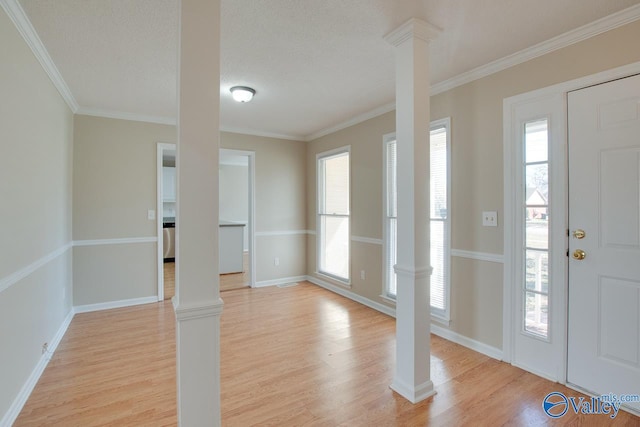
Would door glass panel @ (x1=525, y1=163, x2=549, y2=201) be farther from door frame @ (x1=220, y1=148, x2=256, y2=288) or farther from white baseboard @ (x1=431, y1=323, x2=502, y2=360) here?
door frame @ (x1=220, y1=148, x2=256, y2=288)

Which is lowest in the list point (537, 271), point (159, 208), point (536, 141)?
point (537, 271)

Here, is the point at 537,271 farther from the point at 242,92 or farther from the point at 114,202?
the point at 114,202

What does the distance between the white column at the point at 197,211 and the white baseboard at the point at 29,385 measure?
129cm

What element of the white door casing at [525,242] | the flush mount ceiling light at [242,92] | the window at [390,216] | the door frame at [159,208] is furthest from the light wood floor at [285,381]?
the flush mount ceiling light at [242,92]

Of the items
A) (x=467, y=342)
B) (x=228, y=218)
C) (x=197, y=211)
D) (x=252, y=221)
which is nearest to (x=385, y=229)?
(x=467, y=342)

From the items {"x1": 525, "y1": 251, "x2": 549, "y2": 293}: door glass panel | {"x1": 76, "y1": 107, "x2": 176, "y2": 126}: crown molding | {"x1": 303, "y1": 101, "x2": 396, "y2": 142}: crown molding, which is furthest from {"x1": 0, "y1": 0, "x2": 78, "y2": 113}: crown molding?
{"x1": 525, "y1": 251, "x2": 549, "y2": 293}: door glass panel

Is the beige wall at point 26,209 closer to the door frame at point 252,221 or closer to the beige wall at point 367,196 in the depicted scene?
the door frame at point 252,221

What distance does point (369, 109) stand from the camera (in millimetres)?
3979

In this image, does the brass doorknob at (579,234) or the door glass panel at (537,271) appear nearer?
the brass doorknob at (579,234)

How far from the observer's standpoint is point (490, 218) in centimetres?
273

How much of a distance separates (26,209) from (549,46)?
12.9 feet

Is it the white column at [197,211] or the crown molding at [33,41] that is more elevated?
the crown molding at [33,41]

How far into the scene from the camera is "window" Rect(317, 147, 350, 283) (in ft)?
15.4

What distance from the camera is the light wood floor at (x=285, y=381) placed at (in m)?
1.96
